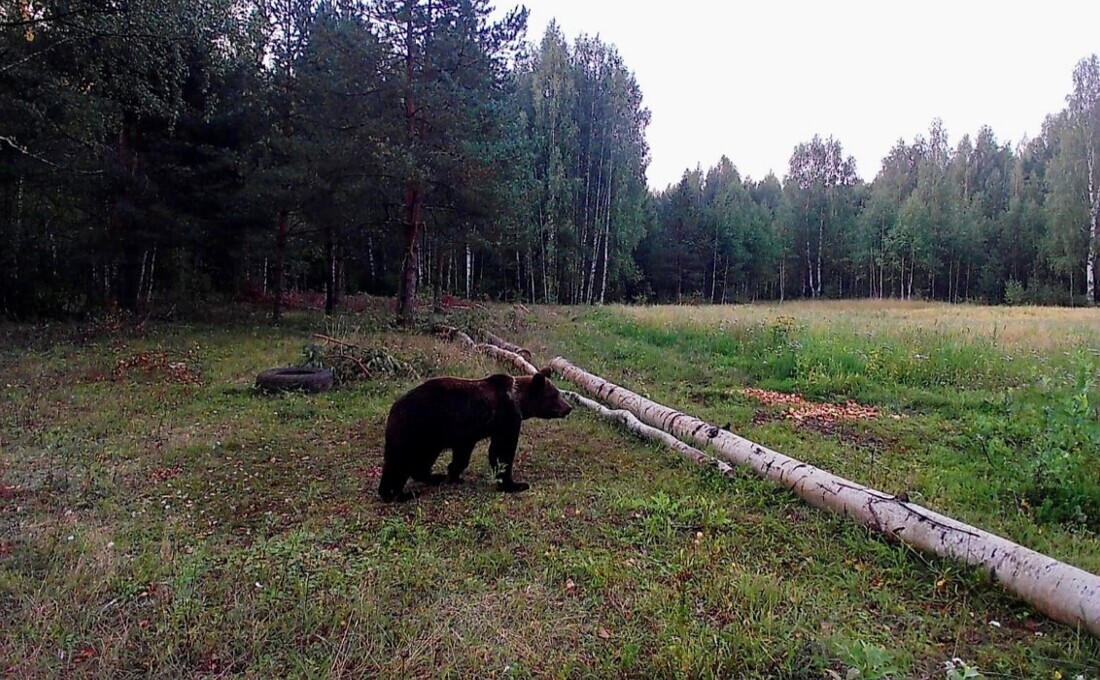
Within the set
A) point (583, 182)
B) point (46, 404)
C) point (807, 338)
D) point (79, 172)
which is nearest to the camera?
point (46, 404)

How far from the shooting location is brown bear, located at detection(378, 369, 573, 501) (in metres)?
5.46

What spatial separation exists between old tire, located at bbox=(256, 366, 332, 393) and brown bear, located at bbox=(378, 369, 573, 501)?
4816 mm

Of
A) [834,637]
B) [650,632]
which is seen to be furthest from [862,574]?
[650,632]

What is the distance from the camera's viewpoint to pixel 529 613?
3.60 meters

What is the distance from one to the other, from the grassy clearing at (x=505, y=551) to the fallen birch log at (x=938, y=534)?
5.1 inches

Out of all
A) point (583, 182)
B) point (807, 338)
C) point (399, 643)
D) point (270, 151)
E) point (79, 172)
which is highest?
point (583, 182)

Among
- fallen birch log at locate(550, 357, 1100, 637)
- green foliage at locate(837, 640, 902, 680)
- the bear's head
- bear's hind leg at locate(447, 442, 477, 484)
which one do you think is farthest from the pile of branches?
green foliage at locate(837, 640, 902, 680)

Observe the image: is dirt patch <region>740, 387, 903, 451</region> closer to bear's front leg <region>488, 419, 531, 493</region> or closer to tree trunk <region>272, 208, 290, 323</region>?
bear's front leg <region>488, 419, 531, 493</region>

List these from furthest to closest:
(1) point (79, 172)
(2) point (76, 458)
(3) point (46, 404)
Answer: (1) point (79, 172)
(3) point (46, 404)
(2) point (76, 458)

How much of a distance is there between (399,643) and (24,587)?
2410mm

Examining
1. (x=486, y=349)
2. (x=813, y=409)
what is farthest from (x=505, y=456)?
(x=486, y=349)

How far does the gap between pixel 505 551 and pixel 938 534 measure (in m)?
2.91

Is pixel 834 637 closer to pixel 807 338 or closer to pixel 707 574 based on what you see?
pixel 707 574

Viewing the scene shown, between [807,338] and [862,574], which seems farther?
[807,338]
